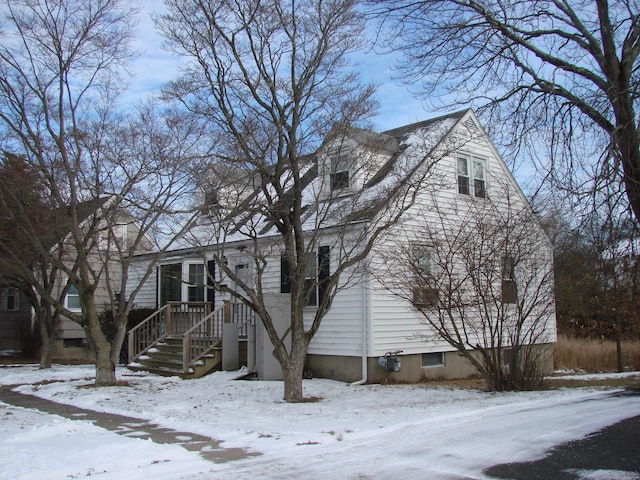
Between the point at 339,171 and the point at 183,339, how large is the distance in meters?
6.80

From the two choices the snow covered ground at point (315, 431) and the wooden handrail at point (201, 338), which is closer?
the snow covered ground at point (315, 431)

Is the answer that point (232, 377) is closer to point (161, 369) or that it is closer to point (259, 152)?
point (161, 369)

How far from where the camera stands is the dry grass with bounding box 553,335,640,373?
2114cm

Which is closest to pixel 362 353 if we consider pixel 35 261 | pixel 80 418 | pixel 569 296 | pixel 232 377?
pixel 232 377

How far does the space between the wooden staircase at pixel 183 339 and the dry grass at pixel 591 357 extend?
1145 cm

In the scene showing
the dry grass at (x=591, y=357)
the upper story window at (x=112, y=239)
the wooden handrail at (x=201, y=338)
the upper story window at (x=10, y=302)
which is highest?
the upper story window at (x=112, y=239)

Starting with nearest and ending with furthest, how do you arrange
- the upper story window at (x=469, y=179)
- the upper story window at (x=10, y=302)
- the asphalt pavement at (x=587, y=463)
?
the asphalt pavement at (x=587, y=463) → the upper story window at (x=469, y=179) → the upper story window at (x=10, y=302)

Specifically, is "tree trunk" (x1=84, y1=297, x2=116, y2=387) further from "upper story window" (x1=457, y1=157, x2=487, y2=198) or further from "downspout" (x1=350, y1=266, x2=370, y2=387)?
"upper story window" (x1=457, y1=157, x2=487, y2=198)

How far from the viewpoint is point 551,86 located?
26.6 feet

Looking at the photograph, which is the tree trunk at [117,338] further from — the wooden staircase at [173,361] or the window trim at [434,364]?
the window trim at [434,364]

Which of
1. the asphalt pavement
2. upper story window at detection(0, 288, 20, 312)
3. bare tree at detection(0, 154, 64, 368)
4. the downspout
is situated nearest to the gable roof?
the downspout

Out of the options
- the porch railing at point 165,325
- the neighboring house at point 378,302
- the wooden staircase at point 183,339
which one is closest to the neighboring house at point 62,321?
the porch railing at point 165,325

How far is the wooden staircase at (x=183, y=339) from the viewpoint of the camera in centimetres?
1597

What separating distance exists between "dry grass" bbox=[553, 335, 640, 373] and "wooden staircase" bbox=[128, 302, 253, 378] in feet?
37.6
